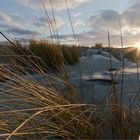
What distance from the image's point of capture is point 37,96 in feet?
4.15

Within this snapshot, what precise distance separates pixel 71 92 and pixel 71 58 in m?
2.92

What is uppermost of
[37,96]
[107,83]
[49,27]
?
[49,27]

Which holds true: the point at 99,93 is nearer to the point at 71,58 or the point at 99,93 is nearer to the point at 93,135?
the point at 93,135

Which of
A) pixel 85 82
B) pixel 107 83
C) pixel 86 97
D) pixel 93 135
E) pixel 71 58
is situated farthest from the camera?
pixel 71 58

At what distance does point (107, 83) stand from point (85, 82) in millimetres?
264

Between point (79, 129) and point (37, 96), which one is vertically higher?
point (37, 96)

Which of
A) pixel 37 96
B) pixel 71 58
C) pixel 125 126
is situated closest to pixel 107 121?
pixel 125 126

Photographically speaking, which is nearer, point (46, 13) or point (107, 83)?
point (46, 13)

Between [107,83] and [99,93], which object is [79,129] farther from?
[107,83]

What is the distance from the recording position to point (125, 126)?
1474 mm

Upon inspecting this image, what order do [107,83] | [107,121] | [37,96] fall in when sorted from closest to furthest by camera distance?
[37,96]
[107,121]
[107,83]

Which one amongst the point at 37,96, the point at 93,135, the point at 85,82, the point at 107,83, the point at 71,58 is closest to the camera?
the point at 37,96

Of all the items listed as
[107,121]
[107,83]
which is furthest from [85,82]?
[107,121]

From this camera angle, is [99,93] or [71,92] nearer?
[71,92]
